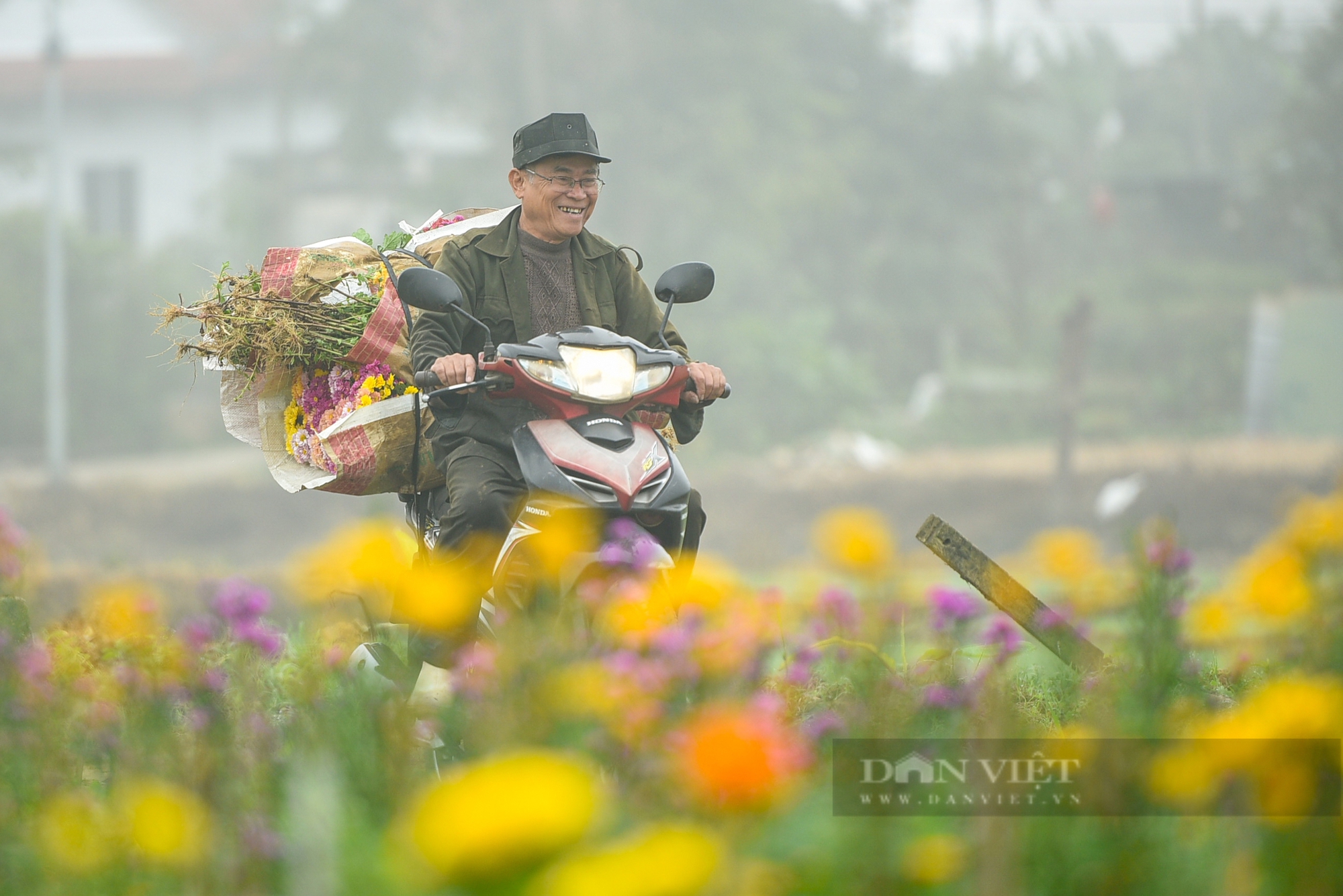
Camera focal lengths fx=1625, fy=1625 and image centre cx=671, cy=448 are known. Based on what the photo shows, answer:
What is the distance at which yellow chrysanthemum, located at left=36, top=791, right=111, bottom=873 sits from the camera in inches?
91.7

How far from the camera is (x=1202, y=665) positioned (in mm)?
5762

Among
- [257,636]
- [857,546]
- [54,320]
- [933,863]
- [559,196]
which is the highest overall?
[54,320]

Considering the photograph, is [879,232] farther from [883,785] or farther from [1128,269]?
[883,785]

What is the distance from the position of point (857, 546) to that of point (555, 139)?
8.58 ft

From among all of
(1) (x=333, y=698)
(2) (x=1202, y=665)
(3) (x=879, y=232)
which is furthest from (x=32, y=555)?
(3) (x=879, y=232)

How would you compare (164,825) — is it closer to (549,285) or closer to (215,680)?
(215,680)

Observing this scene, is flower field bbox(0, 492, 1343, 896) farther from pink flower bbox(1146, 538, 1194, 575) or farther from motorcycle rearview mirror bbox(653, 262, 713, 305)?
motorcycle rearview mirror bbox(653, 262, 713, 305)

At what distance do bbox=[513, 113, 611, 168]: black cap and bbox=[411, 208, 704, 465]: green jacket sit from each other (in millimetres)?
281

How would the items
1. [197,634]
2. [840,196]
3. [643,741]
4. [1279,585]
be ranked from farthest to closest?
[840,196] < [197,634] < [643,741] < [1279,585]

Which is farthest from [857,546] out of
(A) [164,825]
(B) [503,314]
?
(B) [503,314]

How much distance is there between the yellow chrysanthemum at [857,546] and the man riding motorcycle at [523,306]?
1.64 metres

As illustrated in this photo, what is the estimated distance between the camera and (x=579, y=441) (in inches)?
169

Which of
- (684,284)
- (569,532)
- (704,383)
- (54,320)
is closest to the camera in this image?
(569,532)

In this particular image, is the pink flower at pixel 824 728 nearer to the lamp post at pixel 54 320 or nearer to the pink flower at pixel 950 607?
the pink flower at pixel 950 607
